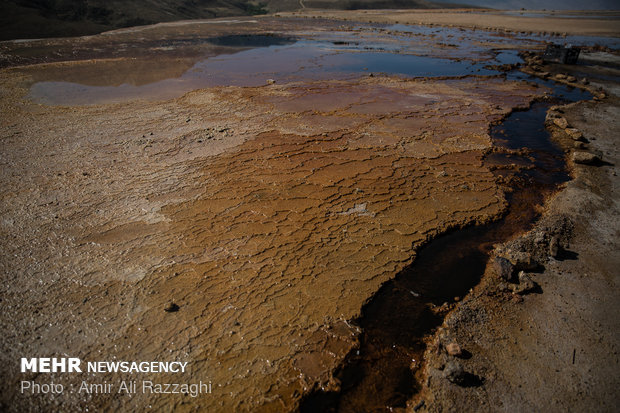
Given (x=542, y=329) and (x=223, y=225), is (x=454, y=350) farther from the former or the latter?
(x=223, y=225)

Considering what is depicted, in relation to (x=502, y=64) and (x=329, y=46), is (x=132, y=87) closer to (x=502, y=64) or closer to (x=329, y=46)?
(x=329, y=46)

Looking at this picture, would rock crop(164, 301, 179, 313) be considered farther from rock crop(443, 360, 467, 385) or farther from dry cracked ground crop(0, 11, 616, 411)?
rock crop(443, 360, 467, 385)

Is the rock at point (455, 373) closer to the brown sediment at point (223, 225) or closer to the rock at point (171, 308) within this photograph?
the brown sediment at point (223, 225)

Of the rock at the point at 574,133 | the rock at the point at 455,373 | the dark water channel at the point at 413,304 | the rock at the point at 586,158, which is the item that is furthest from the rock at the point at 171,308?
the rock at the point at 574,133

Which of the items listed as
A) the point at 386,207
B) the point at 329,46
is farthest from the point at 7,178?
the point at 329,46

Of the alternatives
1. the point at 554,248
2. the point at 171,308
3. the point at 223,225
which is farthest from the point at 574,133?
the point at 171,308

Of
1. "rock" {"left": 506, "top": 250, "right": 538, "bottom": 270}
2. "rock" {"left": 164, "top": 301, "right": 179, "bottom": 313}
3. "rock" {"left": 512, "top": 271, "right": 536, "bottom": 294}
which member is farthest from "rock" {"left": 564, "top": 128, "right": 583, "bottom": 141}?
"rock" {"left": 164, "top": 301, "right": 179, "bottom": 313}

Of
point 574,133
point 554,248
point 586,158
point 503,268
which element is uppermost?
point 574,133
